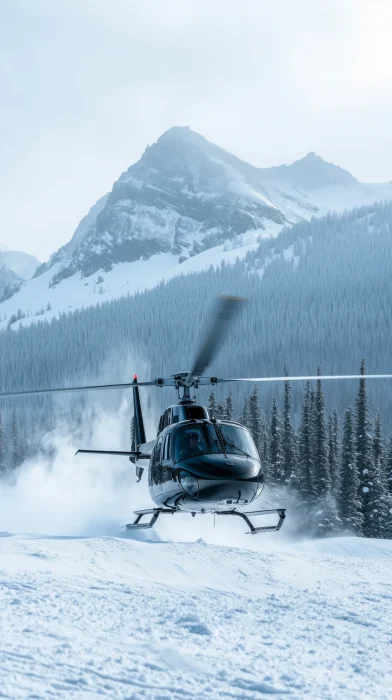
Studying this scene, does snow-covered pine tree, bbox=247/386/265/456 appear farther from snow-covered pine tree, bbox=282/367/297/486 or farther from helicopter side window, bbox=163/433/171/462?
helicopter side window, bbox=163/433/171/462

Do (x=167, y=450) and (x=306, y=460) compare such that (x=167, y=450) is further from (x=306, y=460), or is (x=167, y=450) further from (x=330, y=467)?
(x=330, y=467)

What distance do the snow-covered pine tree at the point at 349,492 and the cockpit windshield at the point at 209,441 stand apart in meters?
27.3

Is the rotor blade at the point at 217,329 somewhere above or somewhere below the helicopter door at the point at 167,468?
above

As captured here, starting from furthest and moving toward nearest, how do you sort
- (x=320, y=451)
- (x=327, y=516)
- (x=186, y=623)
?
(x=320, y=451), (x=327, y=516), (x=186, y=623)

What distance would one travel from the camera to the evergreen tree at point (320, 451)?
42562 millimetres

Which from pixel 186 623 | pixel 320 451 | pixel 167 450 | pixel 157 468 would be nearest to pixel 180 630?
pixel 186 623

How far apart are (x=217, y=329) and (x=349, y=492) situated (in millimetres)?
29336

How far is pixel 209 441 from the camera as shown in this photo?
13656 millimetres

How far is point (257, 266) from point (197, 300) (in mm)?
32076

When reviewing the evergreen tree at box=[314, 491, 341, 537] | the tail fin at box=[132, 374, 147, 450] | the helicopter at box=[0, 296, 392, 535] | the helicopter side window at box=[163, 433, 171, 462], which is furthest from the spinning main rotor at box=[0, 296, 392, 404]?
the evergreen tree at box=[314, 491, 341, 537]

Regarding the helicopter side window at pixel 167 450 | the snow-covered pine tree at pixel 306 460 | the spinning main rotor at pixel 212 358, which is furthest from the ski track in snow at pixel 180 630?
the snow-covered pine tree at pixel 306 460

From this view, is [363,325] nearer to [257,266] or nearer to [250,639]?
[257,266]

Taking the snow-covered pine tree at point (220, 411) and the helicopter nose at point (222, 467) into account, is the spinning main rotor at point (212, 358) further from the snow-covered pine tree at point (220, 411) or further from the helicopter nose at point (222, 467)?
the snow-covered pine tree at point (220, 411)

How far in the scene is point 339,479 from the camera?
40.4m
